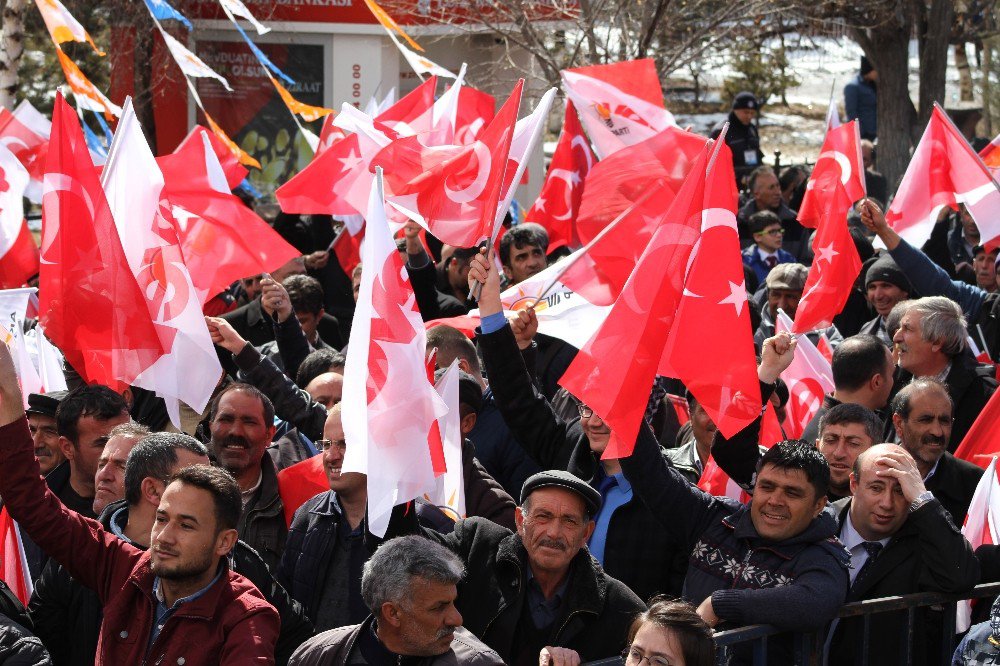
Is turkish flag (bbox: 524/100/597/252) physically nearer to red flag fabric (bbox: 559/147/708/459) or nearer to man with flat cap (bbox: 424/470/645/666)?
Answer: red flag fabric (bbox: 559/147/708/459)

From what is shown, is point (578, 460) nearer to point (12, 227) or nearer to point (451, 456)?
point (451, 456)

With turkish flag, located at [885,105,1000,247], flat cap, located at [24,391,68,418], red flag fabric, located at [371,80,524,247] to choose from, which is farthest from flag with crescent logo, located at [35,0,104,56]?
turkish flag, located at [885,105,1000,247]

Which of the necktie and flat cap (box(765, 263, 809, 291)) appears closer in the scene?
the necktie

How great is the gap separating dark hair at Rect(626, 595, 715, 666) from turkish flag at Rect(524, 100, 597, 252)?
6173 millimetres

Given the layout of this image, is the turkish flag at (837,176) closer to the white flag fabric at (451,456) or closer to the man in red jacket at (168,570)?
the white flag fabric at (451,456)

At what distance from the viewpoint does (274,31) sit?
694 inches

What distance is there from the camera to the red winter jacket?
4.32 meters

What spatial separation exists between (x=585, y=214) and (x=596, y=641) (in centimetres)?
430

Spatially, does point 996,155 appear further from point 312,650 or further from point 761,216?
point 312,650

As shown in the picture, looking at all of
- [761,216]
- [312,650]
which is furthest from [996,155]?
[312,650]

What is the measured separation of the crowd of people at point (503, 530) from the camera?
4.39m

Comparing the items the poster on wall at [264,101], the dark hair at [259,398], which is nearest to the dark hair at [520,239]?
the dark hair at [259,398]

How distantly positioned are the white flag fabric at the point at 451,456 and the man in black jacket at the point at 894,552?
1455 millimetres

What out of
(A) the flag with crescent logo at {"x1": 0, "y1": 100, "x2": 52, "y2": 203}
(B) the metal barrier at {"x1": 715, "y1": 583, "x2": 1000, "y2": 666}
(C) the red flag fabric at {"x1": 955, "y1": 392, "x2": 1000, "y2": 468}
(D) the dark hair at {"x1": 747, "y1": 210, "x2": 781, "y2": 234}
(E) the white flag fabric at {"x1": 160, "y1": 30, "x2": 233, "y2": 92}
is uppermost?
(E) the white flag fabric at {"x1": 160, "y1": 30, "x2": 233, "y2": 92}
